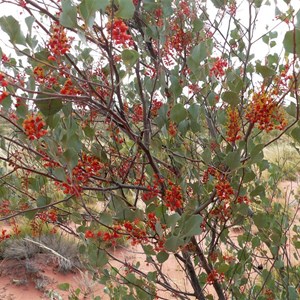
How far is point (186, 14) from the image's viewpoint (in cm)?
164

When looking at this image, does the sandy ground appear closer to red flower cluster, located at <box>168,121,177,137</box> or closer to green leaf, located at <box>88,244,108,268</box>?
green leaf, located at <box>88,244,108,268</box>

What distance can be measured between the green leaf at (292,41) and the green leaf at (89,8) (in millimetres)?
417

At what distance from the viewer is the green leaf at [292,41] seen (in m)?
0.87

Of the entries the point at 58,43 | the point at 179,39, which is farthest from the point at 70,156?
the point at 179,39

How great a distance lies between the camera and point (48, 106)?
98 centimetres

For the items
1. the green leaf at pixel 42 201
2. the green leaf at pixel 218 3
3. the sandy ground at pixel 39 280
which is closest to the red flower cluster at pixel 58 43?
the green leaf at pixel 42 201

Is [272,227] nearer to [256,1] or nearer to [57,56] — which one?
[256,1]

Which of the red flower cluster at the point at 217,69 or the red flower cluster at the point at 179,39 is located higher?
the red flower cluster at the point at 179,39

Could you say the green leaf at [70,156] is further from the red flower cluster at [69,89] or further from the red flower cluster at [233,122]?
the red flower cluster at [233,122]

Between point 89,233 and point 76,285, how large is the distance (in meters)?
3.09

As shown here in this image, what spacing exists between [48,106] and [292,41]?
1.94ft

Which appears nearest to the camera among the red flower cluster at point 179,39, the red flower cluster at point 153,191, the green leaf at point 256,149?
the green leaf at point 256,149

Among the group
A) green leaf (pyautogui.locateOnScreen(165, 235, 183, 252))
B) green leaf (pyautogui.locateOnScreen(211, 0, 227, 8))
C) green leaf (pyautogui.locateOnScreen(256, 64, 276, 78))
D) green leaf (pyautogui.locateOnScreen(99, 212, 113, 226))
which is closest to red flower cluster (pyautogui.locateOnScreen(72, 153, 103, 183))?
green leaf (pyautogui.locateOnScreen(99, 212, 113, 226))

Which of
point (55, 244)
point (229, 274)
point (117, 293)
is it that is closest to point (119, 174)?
point (229, 274)
